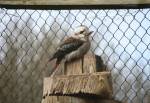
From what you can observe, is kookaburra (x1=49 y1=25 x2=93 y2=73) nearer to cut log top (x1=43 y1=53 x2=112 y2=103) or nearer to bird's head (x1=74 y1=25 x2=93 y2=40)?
bird's head (x1=74 y1=25 x2=93 y2=40)

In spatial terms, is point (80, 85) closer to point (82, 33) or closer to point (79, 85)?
point (79, 85)

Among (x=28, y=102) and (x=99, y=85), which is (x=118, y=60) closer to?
(x=28, y=102)

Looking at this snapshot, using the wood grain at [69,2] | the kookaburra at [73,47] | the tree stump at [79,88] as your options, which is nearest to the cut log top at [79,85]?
the tree stump at [79,88]

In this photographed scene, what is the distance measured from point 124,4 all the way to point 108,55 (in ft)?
2.86

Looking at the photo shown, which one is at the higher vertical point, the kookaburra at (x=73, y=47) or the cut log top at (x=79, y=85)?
the kookaburra at (x=73, y=47)

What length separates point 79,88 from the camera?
38.1 inches

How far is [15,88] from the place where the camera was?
2.44 m

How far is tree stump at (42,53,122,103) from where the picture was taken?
0.96 m

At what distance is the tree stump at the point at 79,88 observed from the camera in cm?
96

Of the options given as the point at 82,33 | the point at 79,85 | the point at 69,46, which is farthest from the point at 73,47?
the point at 79,85

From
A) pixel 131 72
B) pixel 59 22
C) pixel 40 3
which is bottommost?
pixel 131 72

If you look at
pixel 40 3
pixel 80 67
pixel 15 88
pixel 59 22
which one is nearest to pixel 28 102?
pixel 15 88

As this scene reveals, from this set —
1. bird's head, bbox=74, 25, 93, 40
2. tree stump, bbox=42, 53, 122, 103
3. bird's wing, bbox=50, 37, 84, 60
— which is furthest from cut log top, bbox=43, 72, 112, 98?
bird's head, bbox=74, 25, 93, 40

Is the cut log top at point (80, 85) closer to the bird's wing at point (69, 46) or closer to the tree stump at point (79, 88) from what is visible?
the tree stump at point (79, 88)
